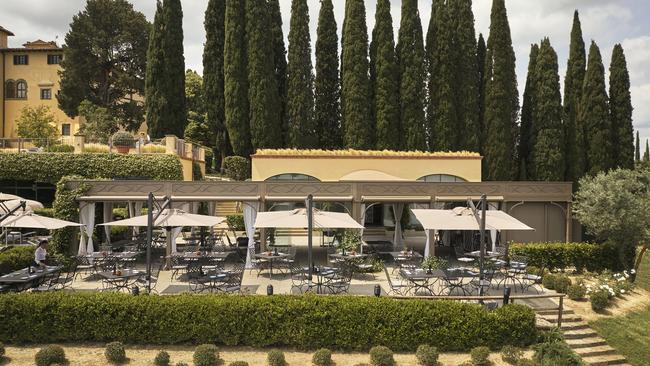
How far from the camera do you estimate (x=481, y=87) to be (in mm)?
42781

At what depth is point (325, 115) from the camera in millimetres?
41406

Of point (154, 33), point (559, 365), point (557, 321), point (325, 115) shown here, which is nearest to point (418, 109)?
point (325, 115)

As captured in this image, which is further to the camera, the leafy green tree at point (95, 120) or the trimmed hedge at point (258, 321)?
the leafy green tree at point (95, 120)

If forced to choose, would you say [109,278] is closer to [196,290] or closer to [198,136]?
[196,290]

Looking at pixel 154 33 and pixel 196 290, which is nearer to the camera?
pixel 196 290

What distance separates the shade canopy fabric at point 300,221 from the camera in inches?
673

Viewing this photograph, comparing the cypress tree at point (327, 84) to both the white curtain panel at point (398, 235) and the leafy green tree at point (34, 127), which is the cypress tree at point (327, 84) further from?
the leafy green tree at point (34, 127)

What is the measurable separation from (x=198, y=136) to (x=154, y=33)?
49.1 feet

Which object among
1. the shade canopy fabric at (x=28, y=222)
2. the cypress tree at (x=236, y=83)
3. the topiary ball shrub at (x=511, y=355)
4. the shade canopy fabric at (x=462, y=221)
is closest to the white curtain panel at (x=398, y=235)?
the shade canopy fabric at (x=462, y=221)

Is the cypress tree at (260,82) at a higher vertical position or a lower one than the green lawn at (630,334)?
higher

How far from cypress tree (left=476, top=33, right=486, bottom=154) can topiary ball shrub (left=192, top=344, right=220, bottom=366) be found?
32739 millimetres

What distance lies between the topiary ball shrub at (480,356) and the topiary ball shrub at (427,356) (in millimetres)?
1020

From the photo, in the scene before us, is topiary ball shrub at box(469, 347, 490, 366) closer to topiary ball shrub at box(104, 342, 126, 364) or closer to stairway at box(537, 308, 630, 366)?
stairway at box(537, 308, 630, 366)

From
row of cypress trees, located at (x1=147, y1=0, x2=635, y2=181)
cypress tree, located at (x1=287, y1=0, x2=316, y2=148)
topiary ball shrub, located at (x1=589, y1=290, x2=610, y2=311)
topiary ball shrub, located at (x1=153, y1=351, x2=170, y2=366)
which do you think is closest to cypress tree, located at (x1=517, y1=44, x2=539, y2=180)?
row of cypress trees, located at (x1=147, y1=0, x2=635, y2=181)
